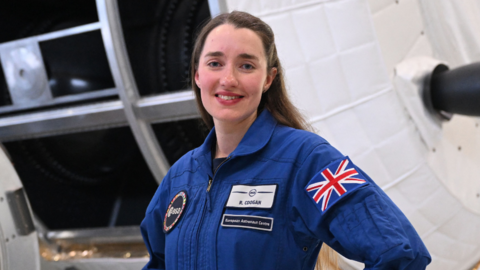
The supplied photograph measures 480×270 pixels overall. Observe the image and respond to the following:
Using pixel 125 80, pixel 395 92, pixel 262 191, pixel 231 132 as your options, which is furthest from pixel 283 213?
pixel 125 80

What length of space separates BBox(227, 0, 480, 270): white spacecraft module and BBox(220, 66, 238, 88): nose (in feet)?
1.75

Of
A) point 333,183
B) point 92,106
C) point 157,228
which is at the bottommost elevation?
point 157,228

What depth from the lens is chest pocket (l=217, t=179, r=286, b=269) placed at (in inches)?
27.9

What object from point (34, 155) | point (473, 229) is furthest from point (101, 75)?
point (473, 229)

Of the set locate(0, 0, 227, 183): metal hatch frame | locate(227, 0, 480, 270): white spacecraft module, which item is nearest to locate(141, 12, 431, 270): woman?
locate(227, 0, 480, 270): white spacecraft module

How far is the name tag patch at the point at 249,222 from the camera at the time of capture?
2.34 ft

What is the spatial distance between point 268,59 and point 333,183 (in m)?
0.28

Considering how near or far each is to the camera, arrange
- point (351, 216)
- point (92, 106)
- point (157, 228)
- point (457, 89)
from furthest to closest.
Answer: point (92, 106)
point (457, 89)
point (157, 228)
point (351, 216)

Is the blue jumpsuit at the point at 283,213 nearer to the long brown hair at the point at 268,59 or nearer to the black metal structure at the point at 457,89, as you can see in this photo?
the long brown hair at the point at 268,59

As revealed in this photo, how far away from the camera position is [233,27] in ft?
2.60

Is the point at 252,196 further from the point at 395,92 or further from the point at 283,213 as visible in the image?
the point at 395,92

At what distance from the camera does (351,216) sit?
647 millimetres

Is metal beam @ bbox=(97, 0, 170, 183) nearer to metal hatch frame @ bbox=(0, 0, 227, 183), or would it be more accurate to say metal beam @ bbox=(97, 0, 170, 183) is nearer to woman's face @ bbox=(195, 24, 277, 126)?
metal hatch frame @ bbox=(0, 0, 227, 183)

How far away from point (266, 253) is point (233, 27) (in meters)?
0.39
